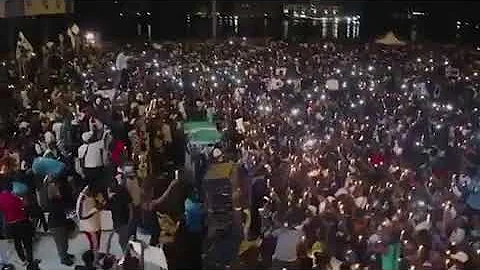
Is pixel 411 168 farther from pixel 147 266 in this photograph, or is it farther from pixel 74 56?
pixel 74 56

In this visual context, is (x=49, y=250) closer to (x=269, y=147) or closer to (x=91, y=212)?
(x=91, y=212)

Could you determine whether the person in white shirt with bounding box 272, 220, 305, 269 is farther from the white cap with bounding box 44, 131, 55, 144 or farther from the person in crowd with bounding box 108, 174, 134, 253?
the white cap with bounding box 44, 131, 55, 144

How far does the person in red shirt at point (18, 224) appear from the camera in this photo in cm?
540

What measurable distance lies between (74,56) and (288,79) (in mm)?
3199

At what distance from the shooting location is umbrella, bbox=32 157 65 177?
5988 millimetres

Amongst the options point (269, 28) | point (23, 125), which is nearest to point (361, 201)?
point (23, 125)

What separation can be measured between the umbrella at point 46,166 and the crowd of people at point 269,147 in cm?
1

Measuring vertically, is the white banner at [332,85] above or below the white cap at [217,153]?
below

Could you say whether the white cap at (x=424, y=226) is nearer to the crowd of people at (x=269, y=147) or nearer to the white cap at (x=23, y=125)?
the crowd of people at (x=269, y=147)

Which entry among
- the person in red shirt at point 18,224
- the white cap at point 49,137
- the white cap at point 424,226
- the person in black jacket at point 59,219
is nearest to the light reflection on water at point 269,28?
the white cap at point 49,137

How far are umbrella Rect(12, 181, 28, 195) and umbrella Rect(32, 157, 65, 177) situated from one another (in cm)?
25

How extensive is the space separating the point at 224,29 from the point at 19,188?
5912 millimetres

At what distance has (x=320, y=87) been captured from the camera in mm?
10336

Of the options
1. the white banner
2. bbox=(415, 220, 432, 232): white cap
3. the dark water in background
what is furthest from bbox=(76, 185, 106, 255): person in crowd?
the white banner
